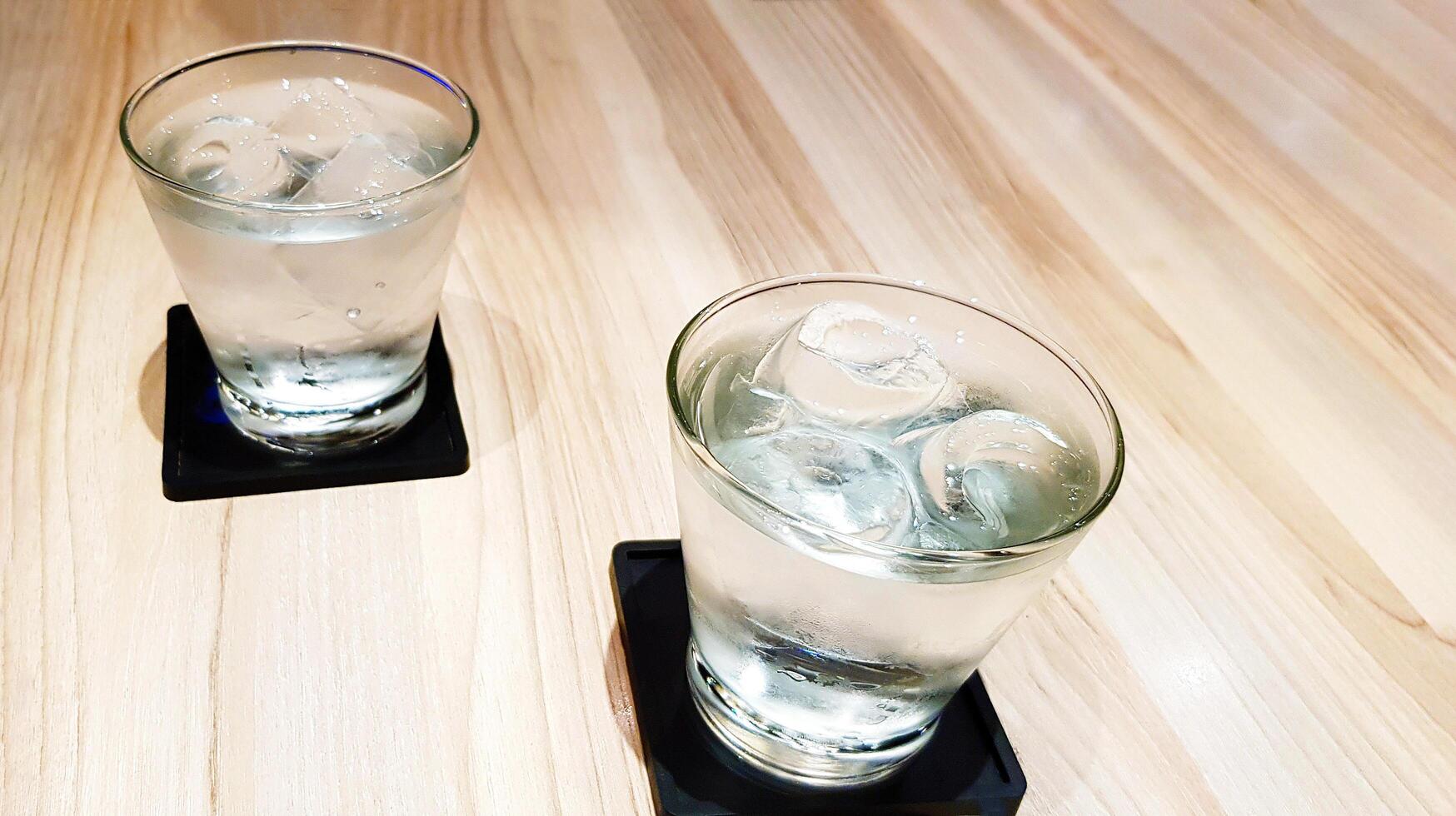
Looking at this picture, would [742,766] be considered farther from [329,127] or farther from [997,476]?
[329,127]

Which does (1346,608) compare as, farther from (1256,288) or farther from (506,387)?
(506,387)

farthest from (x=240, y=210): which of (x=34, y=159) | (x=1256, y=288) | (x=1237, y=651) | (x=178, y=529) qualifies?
→ (x=1256, y=288)

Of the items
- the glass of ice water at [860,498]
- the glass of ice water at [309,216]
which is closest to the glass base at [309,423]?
the glass of ice water at [309,216]

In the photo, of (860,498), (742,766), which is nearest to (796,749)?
(742,766)

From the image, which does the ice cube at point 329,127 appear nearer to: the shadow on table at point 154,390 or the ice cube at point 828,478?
the shadow on table at point 154,390

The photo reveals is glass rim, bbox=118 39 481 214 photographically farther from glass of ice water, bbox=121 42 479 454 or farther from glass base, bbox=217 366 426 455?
glass base, bbox=217 366 426 455

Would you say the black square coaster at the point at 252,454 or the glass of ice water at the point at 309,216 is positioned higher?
the glass of ice water at the point at 309,216
